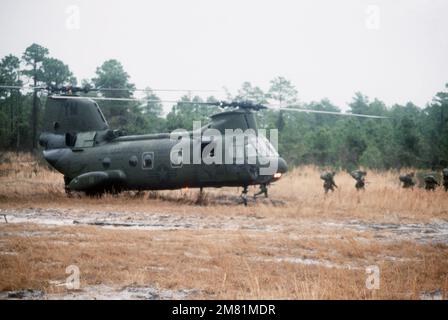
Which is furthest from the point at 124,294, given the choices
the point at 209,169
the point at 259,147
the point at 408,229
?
the point at 259,147

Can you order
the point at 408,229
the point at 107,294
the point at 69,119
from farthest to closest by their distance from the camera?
the point at 69,119 < the point at 408,229 < the point at 107,294

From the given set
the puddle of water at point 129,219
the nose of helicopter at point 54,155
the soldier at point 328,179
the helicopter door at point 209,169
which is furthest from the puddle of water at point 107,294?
the nose of helicopter at point 54,155

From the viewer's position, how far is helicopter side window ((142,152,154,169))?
15.1 metres

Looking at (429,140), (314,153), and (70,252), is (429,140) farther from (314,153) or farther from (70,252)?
(70,252)

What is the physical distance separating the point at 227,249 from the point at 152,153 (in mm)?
8636

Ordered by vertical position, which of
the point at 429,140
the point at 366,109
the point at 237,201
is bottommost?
the point at 237,201

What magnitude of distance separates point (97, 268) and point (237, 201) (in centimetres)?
951

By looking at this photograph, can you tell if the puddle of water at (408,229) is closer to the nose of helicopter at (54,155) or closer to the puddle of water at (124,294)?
the puddle of water at (124,294)

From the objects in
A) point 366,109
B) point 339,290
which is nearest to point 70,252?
point 339,290

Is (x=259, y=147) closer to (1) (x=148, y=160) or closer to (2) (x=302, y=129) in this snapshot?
(1) (x=148, y=160)

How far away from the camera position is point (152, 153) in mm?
15188

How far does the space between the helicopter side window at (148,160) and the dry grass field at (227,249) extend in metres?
1.73

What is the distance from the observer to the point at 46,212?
476 inches

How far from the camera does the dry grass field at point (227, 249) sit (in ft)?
16.6
